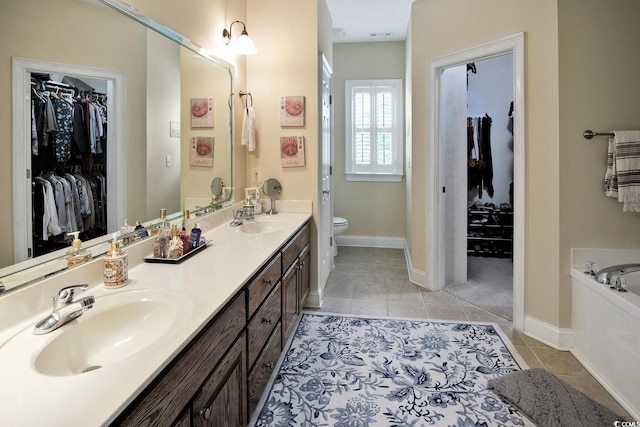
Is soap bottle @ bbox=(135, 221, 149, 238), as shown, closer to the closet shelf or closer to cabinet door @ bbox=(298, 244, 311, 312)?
cabinet door @ bbox=(298, 244, 311, 312)

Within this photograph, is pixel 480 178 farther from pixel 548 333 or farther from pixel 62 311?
pixel 62 311

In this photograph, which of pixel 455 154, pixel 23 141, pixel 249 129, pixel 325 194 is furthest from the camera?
pixel 455 154

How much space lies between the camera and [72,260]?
1.31 meters

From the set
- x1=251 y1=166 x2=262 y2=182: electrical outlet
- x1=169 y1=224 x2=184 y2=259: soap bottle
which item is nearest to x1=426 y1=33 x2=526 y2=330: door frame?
x1=251 y1=166 x2=262 y2=182: electrical outlet

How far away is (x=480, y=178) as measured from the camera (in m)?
5.05

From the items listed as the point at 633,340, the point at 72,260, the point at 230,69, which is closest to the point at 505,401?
the point at 633,340

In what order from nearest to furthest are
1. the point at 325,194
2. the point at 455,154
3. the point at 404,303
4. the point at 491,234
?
the point at 404,303
the point at 325,194
the point at 455,154
the point at 491,234

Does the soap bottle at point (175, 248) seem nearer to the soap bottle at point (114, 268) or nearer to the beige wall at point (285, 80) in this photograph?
the soap bottle at point (114, 268)

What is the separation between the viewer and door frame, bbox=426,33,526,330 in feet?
8.77

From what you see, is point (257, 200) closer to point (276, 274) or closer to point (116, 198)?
point (276, 274)

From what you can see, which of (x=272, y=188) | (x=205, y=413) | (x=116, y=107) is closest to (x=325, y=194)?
(x=272, y=188)

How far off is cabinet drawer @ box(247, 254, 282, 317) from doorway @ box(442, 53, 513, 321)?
7.23 feet

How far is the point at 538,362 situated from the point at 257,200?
2164 millimetres

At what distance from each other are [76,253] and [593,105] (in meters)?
2.82
